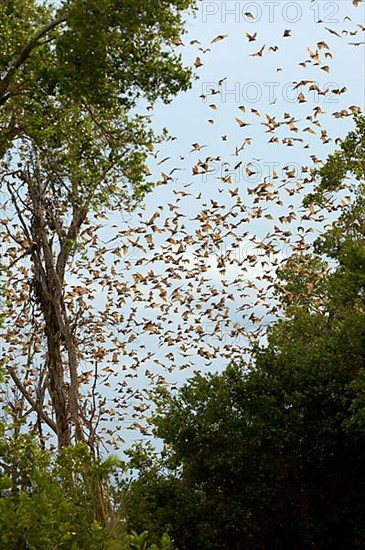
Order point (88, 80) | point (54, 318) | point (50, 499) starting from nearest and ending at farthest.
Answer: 1. point (50, 499)
2. point (88, 80)
3. point (54, 318)

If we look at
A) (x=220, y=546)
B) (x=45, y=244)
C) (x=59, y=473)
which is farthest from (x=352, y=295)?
(x=45, y=244)

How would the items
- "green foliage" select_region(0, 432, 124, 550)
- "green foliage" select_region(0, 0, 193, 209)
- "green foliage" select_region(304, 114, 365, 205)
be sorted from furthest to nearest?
"green foliage" select_region(304, 114, 365, 205), "green foliage" select_region(0, 0, 193, 209), "green foliage" select_region(0, 432, 124, 550)

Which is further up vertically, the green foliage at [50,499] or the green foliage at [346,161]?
the green foliage at [346,161]

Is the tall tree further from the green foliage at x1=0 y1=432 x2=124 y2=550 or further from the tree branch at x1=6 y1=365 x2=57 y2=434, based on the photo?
the green foliage at x1=0 y1=432 x2=124 y2=550

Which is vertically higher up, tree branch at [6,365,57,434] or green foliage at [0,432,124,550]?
tree branch at [6,365,57,434]

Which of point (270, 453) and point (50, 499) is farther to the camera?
point (270, 453)

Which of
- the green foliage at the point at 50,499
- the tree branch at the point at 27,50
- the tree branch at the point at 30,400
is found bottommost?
the green foliage at the point at 50,499

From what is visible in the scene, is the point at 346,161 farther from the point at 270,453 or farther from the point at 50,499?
the point at 50,499

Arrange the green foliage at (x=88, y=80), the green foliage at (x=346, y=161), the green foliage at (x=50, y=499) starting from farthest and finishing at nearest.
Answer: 1. the green foliage at (x=346, y=161)
2. the green foliage at (x=88, y=80)
3. the green foliage at (x=50, y=499)

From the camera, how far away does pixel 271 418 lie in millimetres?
11086

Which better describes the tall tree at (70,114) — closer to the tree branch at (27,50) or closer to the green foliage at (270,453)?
the tree branch at (27,50)

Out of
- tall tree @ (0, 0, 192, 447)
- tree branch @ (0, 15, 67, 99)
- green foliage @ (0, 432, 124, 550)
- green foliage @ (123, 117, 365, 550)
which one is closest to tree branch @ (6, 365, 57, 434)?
Answer: tall tree @ (0, 0, 192, 447)

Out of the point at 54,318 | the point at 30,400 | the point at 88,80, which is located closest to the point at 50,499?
the point at 88,80

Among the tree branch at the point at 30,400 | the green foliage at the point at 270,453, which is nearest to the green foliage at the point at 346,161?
the green foliage at the point at 270,453
